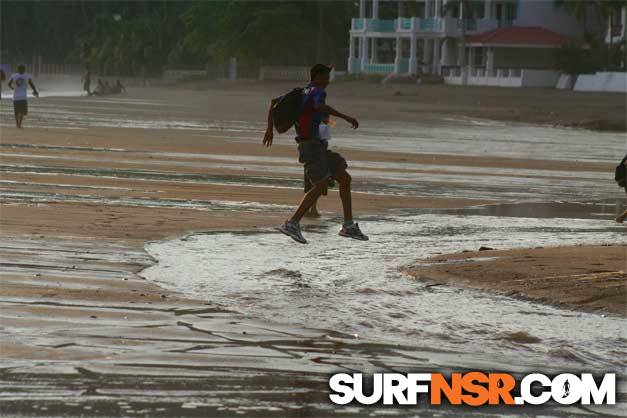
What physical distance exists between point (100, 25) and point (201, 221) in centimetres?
12592

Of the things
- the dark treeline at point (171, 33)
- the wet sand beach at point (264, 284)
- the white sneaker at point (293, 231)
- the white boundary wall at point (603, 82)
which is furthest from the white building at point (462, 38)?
the white sneaker at point (293, 231)

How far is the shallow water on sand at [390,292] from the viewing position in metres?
8.55

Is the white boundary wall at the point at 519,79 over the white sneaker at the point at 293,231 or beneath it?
beneath

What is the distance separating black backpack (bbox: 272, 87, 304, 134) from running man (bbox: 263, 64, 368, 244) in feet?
0.19

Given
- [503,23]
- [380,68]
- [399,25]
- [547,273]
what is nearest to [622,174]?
[547,273]

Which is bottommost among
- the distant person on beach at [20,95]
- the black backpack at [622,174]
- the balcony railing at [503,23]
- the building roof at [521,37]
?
the building roof at [521,37]

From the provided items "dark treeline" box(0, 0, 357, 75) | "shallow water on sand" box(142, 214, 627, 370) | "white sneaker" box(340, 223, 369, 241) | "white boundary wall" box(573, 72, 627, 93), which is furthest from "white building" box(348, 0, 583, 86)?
"white sneaker" box(340, 223, 369, 241)

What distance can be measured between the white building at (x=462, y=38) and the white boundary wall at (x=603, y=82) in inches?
318

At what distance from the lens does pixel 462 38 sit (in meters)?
87.1

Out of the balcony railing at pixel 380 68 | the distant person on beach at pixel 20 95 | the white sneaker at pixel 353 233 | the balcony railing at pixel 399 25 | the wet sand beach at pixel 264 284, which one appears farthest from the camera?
the balcony railing at pixel 380 68

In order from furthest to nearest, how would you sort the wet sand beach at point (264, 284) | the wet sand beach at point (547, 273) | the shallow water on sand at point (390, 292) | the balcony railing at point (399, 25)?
the balcony railing at point (399, 25), the wet sand beach at point (547, 273), the shallow water on sand at point (390, 292), the wet sand beach at point (264, 284)

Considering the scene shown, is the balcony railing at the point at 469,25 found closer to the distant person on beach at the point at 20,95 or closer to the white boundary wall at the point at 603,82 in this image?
the white boundary wall at the point at 603,82

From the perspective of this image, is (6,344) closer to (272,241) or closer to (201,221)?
(272,241)

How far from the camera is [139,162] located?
22.6m
